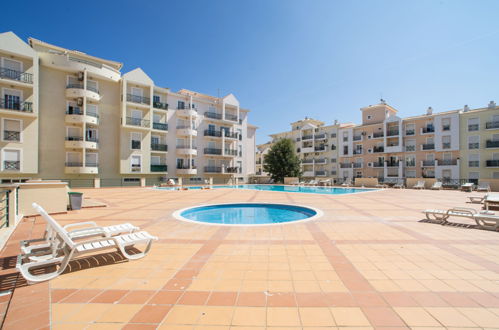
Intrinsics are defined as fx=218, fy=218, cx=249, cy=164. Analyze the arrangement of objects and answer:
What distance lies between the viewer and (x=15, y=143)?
19.9 metres

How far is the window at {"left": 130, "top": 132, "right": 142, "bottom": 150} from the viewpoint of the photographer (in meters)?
26.5

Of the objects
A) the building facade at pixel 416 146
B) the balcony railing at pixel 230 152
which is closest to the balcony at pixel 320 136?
the building facade at pixel 416 146

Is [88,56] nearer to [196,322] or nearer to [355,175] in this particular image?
[196,322]

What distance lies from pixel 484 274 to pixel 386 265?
4.76 feet

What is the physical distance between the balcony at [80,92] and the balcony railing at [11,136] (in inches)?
227

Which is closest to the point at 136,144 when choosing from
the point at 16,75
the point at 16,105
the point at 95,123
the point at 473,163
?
the point at 95,123

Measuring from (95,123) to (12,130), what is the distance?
6.41 metres

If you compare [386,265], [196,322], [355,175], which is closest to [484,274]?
[386,265]

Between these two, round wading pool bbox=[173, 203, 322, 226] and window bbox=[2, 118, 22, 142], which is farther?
window bbox=[2, 118, 22, 142]

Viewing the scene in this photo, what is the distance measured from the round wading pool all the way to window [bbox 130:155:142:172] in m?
19.0

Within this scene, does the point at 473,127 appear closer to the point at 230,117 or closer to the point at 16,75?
the point at 230,117

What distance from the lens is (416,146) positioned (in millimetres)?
32875

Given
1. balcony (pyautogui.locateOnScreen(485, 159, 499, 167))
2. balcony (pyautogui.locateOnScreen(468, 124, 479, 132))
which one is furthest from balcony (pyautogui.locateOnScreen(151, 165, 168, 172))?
balcony (pyautogui.locateOnScreen(485, 159, 499, 167))

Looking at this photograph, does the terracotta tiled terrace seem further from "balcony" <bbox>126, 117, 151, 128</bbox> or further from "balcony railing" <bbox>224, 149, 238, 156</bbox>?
"balcony railing" <bbox>224, 149, 238, 156</bbox>
